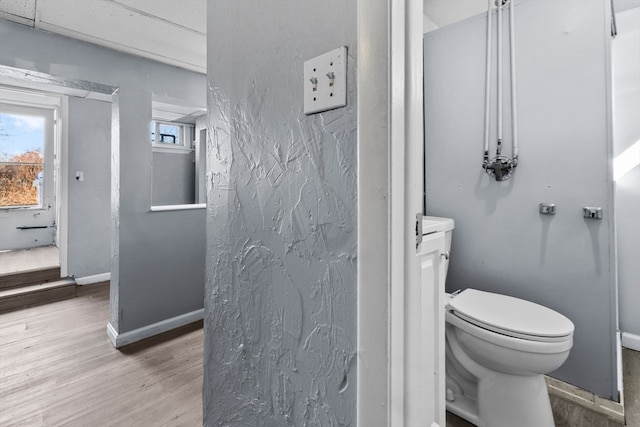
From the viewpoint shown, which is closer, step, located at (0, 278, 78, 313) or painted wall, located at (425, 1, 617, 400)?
painted wall, located at (425, 1, 617, 400)

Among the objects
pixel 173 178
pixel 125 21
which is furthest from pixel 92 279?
pixel 125 21

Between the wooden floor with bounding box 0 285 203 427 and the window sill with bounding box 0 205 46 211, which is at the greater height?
the window sill with bounding box 0 205 46 211

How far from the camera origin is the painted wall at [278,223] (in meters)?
0.62

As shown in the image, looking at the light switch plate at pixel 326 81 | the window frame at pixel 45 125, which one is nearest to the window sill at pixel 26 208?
the window frame at pixel 45 125

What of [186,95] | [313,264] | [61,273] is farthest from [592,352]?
[61,273]

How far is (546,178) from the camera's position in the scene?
1.56m

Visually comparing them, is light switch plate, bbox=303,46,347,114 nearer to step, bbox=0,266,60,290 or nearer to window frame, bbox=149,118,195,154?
step, bbox=0,266,60,290

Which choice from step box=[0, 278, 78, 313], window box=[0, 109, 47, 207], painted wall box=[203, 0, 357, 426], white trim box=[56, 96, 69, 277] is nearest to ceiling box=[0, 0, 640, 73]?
painted wall box=[203, 0, 357, 426]

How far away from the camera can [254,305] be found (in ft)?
2.73

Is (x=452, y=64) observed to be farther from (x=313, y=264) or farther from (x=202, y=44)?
(x=313, y=264)

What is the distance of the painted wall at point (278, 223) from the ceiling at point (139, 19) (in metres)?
0.90

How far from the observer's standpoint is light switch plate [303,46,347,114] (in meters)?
0.60

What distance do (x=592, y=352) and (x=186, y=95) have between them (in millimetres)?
2996

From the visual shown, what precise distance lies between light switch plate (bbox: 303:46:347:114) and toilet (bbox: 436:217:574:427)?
3.63ft
